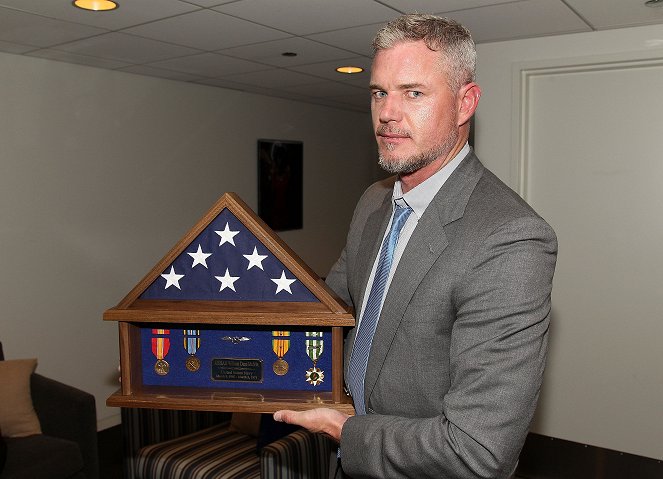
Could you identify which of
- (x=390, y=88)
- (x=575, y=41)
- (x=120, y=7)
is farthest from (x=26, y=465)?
(x=575, y=41)

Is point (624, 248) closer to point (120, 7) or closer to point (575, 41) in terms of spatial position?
point (575, 41)

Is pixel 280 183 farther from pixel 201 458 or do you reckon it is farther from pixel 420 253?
pixel 420 253

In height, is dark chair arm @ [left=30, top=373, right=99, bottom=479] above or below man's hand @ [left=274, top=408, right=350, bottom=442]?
below

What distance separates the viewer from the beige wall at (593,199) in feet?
11.7

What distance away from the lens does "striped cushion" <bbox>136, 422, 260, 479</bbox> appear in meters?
2.96

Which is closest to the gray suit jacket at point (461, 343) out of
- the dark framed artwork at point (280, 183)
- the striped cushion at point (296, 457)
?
the striped cushion at point (296, 457)

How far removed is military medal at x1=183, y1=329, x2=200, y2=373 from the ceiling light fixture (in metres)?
1.87

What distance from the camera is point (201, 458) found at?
120 inches

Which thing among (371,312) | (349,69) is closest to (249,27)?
(349,69)

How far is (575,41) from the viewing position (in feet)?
11.8

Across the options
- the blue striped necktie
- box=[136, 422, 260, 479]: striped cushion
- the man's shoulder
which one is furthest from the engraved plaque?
box=[136, 422, 260, 479]: striped cushion

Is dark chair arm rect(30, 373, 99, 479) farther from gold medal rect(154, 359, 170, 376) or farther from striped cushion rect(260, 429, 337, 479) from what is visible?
gold medal rect(154, 359, 170, 376)

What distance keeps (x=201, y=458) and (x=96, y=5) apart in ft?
7.27

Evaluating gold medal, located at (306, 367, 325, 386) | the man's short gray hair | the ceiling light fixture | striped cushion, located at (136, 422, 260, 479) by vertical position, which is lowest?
striped cushion, located at (136, 422, 260, 479)
